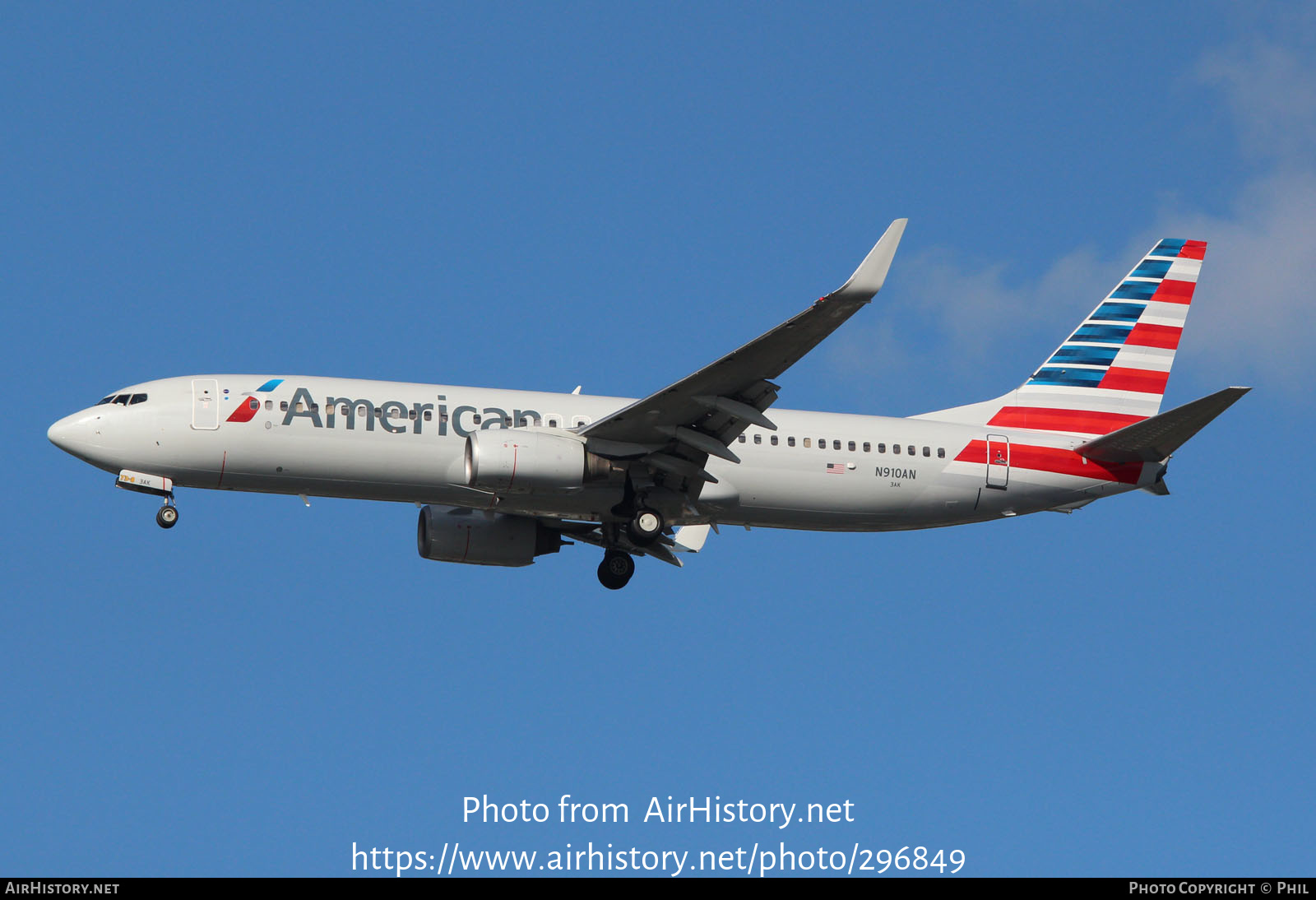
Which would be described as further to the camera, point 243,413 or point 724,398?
point 243,413

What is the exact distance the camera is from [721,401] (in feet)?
104

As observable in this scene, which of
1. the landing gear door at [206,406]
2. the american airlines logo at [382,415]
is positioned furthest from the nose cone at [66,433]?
the american airlines logo at [382,415]

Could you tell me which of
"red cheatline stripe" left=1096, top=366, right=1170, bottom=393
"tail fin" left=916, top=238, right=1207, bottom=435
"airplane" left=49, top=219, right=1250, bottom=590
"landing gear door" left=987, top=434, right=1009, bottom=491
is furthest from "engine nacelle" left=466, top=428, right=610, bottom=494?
"red cheatline stripe" left=1096, top=366, right=1170, bottom=393

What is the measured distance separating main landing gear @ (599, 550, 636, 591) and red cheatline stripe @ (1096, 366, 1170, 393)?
13.5m

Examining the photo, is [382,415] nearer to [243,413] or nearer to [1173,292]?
[243,413]

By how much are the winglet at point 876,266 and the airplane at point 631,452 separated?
4.94ft

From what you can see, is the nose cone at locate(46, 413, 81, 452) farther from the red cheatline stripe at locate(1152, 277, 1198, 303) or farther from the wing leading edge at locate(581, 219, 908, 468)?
the red cheatline stripe at locate(1152, 277, 1198, 303)

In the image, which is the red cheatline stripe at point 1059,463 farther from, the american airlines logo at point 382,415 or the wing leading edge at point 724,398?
the american airlines logo at point 382,415

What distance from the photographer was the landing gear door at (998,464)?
36.9m

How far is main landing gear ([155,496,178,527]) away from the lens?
33.7 metres

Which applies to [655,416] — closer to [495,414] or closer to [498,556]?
[495,414]

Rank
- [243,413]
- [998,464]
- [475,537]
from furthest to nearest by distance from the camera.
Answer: [475,537], [998,464], [243,413]

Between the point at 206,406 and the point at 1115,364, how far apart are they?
23.6 meters

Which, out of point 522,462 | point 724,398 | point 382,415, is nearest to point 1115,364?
point 724,398
